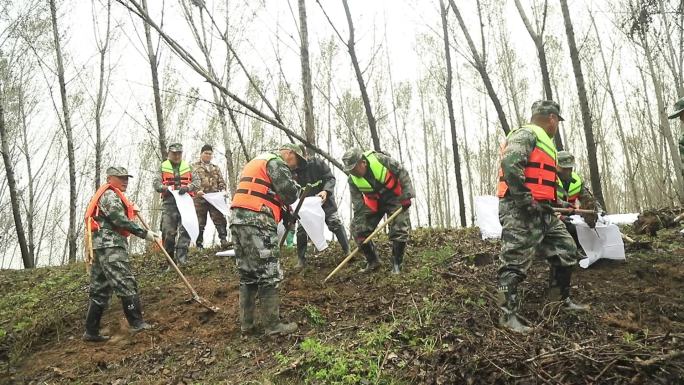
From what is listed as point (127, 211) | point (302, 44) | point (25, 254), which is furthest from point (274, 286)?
point (25, 254)

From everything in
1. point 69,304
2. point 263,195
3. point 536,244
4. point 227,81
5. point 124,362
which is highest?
point 227,81

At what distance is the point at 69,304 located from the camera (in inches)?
250

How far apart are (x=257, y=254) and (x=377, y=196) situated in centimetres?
223

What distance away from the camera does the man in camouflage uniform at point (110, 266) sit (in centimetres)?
514

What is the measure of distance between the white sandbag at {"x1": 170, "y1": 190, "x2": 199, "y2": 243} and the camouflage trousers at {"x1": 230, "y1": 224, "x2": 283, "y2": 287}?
279 centimetres

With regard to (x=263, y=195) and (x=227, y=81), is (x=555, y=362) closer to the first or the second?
(x=263, y=195)

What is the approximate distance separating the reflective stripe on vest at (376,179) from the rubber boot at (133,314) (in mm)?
3212

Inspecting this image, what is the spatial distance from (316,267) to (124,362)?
2996 millimetres

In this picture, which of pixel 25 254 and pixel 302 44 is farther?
pixel 25 254

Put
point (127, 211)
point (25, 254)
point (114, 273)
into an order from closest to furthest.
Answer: point (114, 273) < point (127, 211) < point (25, 254)

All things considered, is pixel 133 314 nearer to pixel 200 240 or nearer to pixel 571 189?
pixel 200 240

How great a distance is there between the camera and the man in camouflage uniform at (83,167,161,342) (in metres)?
5.14

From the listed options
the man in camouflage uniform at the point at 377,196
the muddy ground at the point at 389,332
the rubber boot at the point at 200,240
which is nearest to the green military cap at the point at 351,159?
the man in camouflage uniform at the point at 377,196

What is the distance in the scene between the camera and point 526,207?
4051 millimetres
